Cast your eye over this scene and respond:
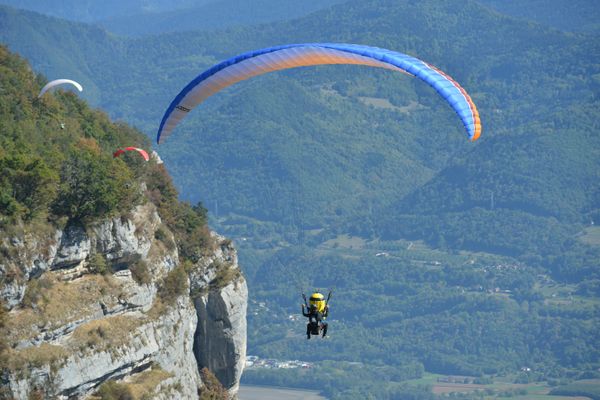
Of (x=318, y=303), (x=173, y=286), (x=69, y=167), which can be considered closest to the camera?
(x=318, y=303)

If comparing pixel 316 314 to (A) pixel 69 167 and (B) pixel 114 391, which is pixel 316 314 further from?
(A) pixel 69 167

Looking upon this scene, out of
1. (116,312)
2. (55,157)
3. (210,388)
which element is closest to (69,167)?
(55,157)

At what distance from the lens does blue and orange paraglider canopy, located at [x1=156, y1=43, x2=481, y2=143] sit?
3140 inches

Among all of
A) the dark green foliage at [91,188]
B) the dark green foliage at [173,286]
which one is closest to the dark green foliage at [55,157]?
the dark green foliage at [91,188]

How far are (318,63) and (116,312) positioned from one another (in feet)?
69.3

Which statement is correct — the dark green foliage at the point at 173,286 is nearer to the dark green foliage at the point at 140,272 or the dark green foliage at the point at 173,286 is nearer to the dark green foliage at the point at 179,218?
the dark green foliage at the point at 140,272

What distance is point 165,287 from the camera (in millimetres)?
103438

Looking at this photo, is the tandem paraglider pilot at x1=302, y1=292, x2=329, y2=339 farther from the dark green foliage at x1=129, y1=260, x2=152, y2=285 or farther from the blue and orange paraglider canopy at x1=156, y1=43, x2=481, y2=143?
the dark green foliage at x1=129, y1=260, x2=152, y2=285

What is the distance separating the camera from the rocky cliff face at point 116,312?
8800 cm

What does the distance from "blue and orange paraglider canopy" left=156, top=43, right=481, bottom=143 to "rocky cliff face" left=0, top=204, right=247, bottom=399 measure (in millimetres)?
10184

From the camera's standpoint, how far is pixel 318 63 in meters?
83.6

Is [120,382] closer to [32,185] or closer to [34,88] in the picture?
[32,185]

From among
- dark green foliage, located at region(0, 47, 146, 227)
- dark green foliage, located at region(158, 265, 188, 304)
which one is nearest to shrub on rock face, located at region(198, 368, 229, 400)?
dark green foliage, located at region(158, 265, 188, 304)

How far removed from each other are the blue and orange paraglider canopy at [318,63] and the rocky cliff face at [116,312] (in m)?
10.2
